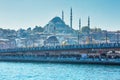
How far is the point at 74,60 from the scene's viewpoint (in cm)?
8731

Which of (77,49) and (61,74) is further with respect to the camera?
(77,49)

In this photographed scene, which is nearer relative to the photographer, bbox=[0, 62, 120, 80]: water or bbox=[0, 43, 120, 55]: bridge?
bbox=[0, 62, 120, 80]: water

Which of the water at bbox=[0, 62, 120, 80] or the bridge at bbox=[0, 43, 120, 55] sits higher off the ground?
the bridge at bbox=[0, 43, 120, 55]

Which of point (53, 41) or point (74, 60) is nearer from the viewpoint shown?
point (74, 60)

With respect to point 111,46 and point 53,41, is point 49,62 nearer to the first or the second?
point 111,46

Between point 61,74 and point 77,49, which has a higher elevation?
point 77,49

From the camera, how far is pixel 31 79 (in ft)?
168

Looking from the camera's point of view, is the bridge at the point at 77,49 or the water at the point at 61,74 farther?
the bridge at the point at 77,49

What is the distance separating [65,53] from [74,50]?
7.04 ft

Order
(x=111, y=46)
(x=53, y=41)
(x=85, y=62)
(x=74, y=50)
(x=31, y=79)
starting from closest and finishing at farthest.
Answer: (x=31, y=79) → (x=85, y=62) → (x=111, y=46) → (x=74, y=50) → (x=53, y=41)

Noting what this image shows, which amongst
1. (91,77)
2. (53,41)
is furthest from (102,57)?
(53,41)

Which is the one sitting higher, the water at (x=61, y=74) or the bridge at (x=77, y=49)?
the bridge at (x=77, y=49)

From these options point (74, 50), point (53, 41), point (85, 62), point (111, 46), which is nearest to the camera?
point (85, 62)

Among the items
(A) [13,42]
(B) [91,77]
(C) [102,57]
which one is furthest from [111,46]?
(A) [13,42]
